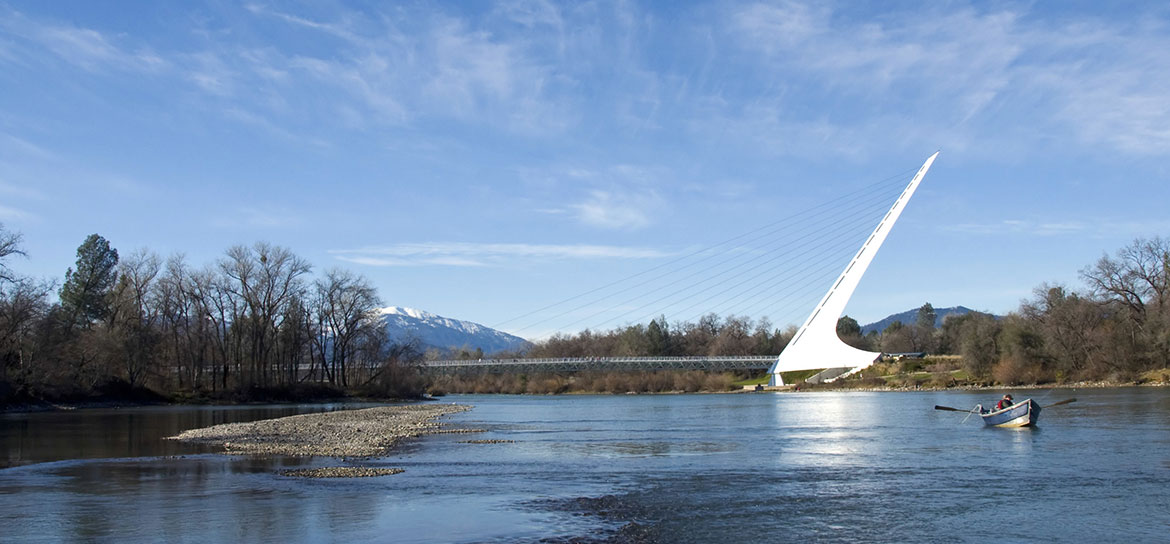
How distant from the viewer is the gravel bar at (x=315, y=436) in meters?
22.4

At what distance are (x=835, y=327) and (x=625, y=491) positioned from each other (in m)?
73.3

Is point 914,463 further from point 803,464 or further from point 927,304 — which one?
point 927,304

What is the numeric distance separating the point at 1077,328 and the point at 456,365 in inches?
2479

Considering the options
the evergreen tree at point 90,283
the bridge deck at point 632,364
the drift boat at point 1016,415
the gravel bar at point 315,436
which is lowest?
the drift boat at point 1016,415

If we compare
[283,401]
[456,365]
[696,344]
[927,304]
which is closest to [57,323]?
[283,401]

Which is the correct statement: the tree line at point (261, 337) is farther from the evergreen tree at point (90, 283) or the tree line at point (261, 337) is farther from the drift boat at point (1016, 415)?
the drift boat at point (1016, 415)

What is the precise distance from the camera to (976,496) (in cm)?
1483

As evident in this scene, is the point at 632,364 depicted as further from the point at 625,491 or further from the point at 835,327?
the point at 625,491

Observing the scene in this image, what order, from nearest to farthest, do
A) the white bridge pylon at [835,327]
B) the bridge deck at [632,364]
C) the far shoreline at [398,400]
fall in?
1. the far shoreline at [398,400]
2. the white bridge pylon at [835,327]
3. the bridge deck at [632,364]

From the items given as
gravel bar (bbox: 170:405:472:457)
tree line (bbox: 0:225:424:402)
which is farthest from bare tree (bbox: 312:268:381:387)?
gravel bar (bbox: 170:405:472:457)

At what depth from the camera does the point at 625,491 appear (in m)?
15.5

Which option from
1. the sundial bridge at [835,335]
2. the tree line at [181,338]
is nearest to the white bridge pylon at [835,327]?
the sundial bridge at [835,335]

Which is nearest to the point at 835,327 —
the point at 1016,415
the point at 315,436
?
the point at 1016,415

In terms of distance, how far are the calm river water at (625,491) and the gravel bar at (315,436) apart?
4.08 ft
